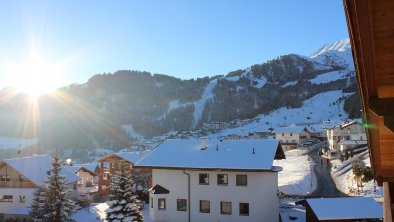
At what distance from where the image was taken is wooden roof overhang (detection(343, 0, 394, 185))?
7.62ft

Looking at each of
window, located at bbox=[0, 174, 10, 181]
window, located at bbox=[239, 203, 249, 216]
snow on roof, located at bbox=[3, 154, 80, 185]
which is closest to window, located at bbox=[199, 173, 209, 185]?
window, located at bbox=[239, 203, 249, 216]

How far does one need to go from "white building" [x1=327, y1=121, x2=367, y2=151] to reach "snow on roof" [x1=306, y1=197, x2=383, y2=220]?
49200mm

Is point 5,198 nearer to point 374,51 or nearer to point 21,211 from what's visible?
point 21,211

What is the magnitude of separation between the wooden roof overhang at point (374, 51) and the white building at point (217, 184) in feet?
75.6

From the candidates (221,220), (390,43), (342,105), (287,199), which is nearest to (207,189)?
(221,220)

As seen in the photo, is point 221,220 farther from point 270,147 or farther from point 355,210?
point 355,210

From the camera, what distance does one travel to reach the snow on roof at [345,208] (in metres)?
21.6

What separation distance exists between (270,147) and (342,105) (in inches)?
6516

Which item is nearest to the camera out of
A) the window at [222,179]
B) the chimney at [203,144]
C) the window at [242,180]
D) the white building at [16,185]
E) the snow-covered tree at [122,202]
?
the snow-covered tree at [122,202]

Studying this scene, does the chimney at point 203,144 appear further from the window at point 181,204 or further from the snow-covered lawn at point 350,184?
the snow-covered lawn at point 350,184

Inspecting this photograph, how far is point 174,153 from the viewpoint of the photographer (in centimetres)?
3125

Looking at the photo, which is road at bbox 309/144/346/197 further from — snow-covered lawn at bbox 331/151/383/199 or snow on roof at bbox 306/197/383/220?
snow on roof at bbox 306/197/383/220

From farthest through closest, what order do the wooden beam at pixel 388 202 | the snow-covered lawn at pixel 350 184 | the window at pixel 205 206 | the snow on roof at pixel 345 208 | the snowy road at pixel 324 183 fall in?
the snowy road at pixel 324 183 → the snow-covered lawn at pixel 350 184 → the window at pixel 205 206 → the snow on roof at pixel 345 208 → the wooden beam at pixel 388 202

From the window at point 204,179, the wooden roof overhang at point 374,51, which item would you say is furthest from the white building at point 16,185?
the wooden roof overhang at point 374,51
